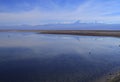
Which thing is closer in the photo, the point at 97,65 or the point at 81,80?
the point at 81,80

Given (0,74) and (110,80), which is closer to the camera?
(110,80)

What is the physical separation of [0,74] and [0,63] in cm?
369

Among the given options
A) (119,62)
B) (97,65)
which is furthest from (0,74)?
(119,62)

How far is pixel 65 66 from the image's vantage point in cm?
1753

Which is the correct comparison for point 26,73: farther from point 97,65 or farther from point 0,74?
point 97,65

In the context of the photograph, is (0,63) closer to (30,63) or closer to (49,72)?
(30,63)

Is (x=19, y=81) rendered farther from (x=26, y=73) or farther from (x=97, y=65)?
(x=97, y=65)

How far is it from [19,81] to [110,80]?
17.6 feet

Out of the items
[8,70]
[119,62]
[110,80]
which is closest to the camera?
[110,80]

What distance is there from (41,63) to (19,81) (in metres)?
5.48

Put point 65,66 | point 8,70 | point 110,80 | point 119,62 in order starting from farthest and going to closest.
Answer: point 119,62 < point 65,66 < point 8,70 < point 110,80

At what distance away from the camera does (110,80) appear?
42.1 ft

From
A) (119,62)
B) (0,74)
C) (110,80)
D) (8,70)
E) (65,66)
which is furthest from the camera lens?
(119,62)

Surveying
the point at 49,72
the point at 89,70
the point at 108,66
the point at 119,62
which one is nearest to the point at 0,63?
the point at 49,72
